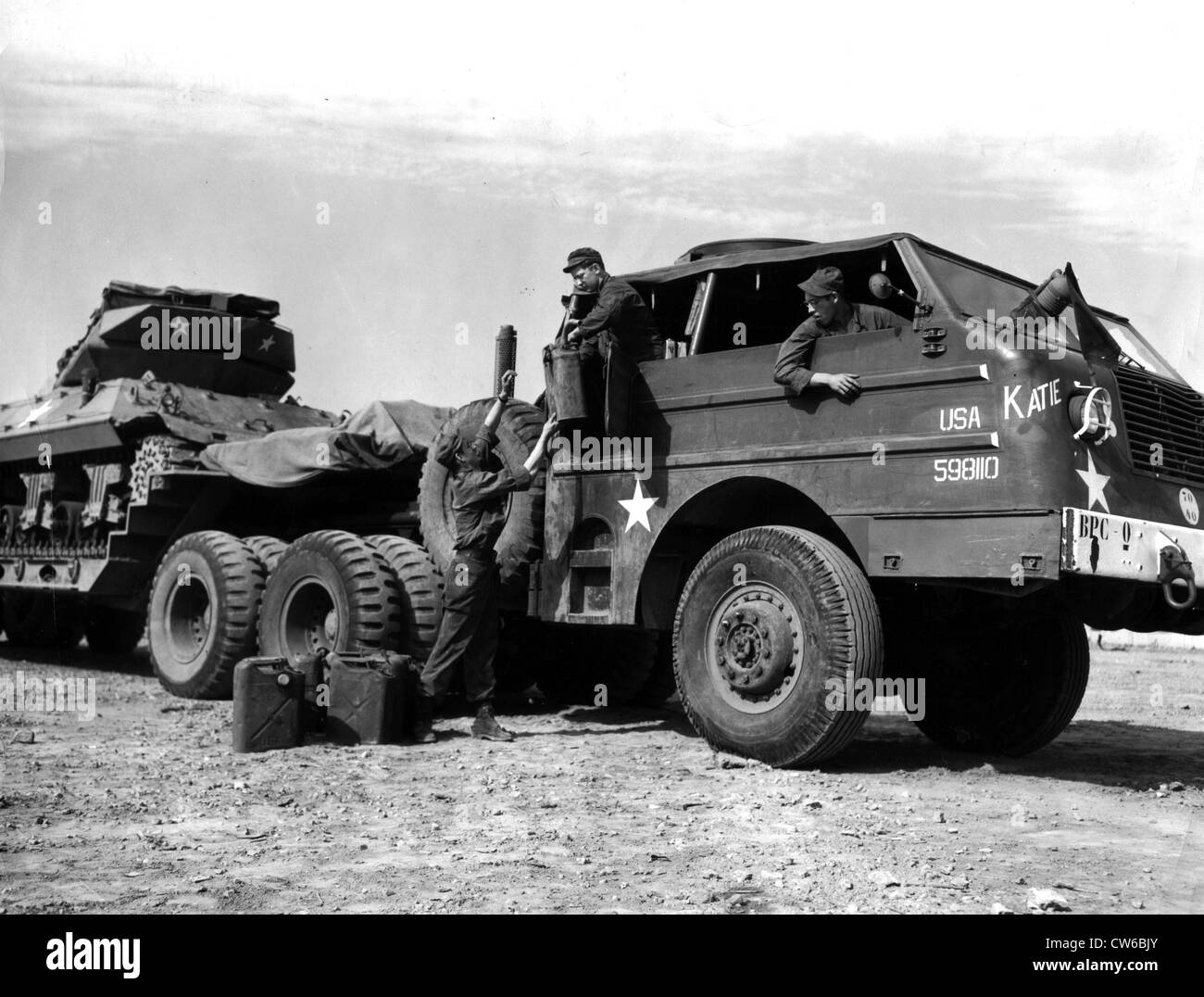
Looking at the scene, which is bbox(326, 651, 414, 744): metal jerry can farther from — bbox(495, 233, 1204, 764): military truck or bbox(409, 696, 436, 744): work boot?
bbox(495, 233, 1204, 764): military truck

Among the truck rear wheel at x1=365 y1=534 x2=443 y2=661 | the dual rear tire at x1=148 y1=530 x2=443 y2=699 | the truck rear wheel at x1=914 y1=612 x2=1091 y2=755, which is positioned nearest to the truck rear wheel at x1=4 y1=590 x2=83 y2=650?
the dual rear tire at x1=148 y1=530 x2=443 y2=699

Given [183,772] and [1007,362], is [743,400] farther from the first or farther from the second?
[183,772]

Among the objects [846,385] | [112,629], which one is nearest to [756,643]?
[846,385]

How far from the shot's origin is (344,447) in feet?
32.9

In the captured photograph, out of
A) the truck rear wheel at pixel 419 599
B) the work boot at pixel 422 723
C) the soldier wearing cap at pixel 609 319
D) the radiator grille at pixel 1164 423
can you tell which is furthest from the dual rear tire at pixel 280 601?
the radiator grille at pixel 1164 423

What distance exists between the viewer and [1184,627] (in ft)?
24.4

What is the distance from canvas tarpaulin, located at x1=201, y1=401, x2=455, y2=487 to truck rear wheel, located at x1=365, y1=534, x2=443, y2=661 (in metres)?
1.05

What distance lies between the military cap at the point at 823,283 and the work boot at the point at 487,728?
3.10 metres

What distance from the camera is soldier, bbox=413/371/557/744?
8211mm

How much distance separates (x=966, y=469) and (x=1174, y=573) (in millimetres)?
1104

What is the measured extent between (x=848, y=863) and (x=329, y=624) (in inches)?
204

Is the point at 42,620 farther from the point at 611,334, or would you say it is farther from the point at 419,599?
the point at 611,334

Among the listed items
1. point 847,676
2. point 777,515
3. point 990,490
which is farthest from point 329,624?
point 990,490

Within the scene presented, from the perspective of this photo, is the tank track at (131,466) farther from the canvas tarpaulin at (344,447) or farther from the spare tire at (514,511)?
the spare tire at (514,511)
